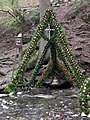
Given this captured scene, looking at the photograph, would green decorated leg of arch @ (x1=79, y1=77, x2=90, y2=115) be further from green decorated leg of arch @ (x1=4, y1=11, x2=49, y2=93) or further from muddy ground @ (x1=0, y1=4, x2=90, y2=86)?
muddy ground @ (x1=0, y1=4, x2=90, y2=86)

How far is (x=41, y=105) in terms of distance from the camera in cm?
983

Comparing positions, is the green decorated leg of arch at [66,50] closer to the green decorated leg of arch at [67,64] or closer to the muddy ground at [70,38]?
the green decorated leg of arch at [67,64]

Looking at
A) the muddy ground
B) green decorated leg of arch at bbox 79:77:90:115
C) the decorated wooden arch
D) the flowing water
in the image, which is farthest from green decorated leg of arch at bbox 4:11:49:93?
green decorated leg of arch at bbox 79:77:90:115

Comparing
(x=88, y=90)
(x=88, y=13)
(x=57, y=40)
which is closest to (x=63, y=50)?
(x=57, y=40)

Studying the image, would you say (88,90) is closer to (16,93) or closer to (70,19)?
(16,93)

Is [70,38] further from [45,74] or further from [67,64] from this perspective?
[45,74]

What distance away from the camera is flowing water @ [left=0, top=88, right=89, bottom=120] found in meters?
8.74

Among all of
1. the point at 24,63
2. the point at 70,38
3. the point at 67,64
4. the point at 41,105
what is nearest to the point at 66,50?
the point at 67,64

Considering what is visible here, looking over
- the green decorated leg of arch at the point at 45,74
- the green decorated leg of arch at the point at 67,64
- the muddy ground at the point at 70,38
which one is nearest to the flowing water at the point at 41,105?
the green decorated leg of arch at the point at 45,74

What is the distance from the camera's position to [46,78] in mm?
12617

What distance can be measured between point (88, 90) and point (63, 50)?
3628 mm

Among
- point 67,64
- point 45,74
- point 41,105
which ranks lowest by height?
point 41,105

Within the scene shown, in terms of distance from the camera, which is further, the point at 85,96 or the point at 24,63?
the point at 24,63

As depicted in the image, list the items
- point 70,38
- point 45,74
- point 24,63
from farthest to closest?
1. point 70,38
2. point 45,74
3. point 24,63
